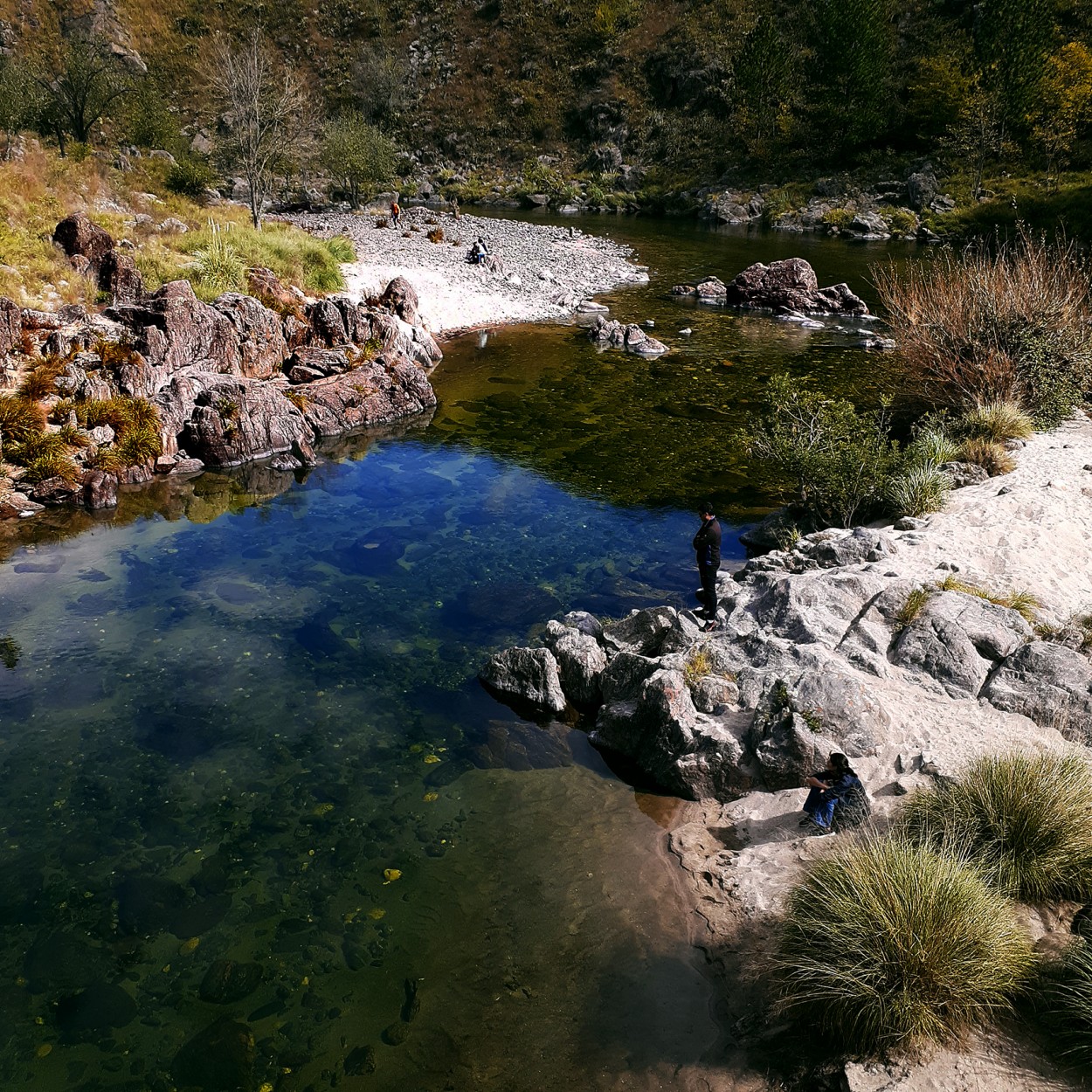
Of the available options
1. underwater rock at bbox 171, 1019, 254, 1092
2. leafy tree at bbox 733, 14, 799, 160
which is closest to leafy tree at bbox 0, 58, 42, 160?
underwater rock at bbox 171, 1019, 254, 1092

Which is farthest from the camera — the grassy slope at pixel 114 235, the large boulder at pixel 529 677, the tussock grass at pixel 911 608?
the grassy slope at pixel 114 235

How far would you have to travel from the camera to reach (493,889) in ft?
34.1

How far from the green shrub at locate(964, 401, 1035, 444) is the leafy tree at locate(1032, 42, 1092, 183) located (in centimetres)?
7476

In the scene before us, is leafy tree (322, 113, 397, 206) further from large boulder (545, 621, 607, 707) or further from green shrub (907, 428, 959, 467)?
large boulder (545, 621, 607, 707)

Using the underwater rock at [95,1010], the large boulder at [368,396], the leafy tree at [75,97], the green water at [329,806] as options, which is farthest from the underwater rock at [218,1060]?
the leafy tree at [75,97]

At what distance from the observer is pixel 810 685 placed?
12.4 meters

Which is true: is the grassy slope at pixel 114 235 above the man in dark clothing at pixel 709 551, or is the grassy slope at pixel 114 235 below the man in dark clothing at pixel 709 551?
above

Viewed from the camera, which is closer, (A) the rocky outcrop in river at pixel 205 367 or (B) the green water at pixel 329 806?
(B) the green water at pixel 329 806

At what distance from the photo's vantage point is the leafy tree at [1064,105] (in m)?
78.8

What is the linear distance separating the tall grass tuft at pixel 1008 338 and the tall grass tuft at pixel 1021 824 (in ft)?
55.0

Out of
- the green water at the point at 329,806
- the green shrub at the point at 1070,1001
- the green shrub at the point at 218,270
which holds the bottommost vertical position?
the green water at the point at 329,806

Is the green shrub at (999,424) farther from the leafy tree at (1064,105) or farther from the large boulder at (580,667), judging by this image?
the leafy tree at (1064,105)

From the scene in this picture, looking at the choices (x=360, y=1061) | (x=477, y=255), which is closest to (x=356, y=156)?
(x=477, y=255)

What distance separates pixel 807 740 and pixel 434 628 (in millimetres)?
7934
